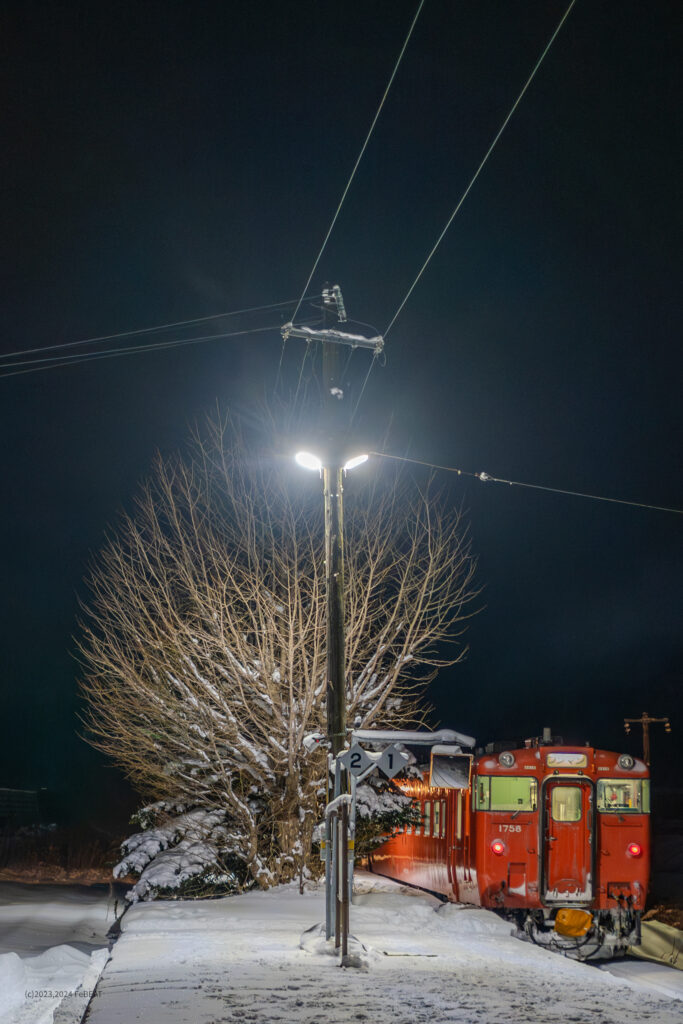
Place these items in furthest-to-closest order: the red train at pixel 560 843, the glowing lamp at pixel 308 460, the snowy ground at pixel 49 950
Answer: the red train at pixel 560 843 → the glowing lamp at pixel 308 460 → the snowy ground at pixel 49 950

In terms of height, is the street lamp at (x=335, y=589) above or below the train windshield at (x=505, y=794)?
above

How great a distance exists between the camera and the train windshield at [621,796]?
49.2 ft

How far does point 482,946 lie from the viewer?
40.1 ft

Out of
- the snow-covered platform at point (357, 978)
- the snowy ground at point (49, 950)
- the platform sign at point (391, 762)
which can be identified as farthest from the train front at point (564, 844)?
the snowy ground at point (49, 950)

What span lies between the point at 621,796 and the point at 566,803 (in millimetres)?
924

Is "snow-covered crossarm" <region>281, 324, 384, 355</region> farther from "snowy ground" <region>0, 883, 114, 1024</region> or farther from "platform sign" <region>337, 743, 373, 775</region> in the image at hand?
"snowy ground" <region>0, 883, 114, 1024</region>

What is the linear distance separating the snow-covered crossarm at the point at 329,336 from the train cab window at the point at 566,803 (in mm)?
7729

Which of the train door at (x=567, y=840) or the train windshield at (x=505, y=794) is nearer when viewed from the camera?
the train door at (x=567, y=840)

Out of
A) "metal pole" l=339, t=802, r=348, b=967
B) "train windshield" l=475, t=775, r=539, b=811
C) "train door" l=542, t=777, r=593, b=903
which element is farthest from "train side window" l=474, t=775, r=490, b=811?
"metal pole" l=339, t=802, r=348, b=967

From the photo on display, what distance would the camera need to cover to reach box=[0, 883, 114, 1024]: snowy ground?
8812 mm

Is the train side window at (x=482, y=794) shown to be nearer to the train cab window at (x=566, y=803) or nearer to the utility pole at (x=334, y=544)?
the train cab window at (x=566, y=803)

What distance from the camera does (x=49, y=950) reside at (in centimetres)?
1177

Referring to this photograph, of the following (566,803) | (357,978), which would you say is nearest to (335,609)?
(357,978)

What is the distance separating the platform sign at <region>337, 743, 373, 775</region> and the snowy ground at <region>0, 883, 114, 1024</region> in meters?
3.54
